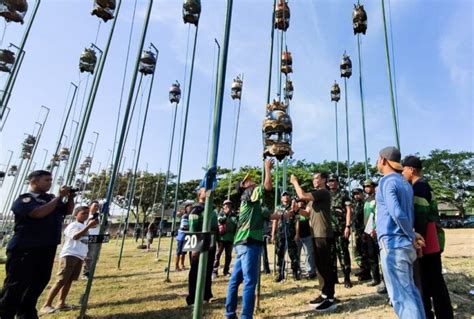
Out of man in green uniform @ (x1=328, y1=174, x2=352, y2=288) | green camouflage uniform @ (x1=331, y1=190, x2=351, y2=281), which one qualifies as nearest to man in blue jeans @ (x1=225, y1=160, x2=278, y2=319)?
man in green uniform @ (x1=328, y1=174, x2=352, y2=288)

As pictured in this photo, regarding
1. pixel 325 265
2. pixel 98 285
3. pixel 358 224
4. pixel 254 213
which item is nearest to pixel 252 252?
pixel 254 213

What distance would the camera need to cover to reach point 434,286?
130 inches

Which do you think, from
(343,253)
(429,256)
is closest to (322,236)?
(429,256)

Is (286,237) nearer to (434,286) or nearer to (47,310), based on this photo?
(434,286)

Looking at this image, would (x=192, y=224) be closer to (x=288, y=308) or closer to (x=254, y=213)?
(x=254, y=213)

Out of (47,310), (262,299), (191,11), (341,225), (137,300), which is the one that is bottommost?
(47,310)

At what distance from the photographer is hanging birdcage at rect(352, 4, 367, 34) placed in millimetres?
7582

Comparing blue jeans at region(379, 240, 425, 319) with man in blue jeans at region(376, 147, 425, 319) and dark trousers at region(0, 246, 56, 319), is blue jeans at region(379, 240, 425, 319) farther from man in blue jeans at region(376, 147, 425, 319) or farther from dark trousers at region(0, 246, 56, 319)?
dark trousers at region(0, 246, 56, 319)

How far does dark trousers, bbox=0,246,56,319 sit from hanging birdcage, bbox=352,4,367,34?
7987 millimetres

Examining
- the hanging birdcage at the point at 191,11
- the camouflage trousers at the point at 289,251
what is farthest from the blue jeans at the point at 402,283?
the hanging birdcage at the point at 191,11

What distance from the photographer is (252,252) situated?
→ 3.76 m

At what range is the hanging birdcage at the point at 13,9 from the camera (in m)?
5.54

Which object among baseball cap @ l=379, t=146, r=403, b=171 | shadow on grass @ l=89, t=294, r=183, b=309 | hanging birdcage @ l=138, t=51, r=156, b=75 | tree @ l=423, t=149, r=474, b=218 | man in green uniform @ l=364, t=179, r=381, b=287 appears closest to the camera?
baseball cap @ l=379, t=146, r=403, b=171

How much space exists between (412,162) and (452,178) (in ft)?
148
